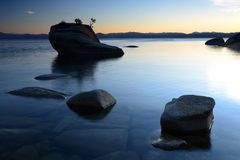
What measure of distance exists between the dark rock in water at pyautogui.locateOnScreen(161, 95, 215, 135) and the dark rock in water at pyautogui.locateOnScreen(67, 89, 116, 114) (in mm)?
3344

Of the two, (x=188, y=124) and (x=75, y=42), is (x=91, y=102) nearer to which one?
(x=188, y=124)

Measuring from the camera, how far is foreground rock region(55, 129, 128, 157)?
355 inches

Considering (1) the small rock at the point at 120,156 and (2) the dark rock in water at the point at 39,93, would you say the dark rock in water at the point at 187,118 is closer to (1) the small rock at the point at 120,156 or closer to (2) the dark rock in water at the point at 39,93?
(1) the small rock at the point at 120,156

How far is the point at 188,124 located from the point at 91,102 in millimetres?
4673

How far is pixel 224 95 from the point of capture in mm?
17125

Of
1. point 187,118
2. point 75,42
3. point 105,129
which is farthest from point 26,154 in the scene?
point 75,42

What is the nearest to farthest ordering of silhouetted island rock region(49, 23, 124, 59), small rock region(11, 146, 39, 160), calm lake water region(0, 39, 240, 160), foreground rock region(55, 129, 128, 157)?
small rock region(11, 146, 39, 160)
calm lake water region(0, 39, 240, 160)
foreground rock region(55, 129, 128, 157)
silhouetted island rock region(49, 23, 124, 59)

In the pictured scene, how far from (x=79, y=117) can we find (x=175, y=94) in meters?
6.72

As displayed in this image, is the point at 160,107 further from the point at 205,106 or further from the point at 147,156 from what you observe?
the point at 147,156

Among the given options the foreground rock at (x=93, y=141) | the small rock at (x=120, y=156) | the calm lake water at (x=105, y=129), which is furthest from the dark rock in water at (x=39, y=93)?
the small rock at (x=120, y=156)

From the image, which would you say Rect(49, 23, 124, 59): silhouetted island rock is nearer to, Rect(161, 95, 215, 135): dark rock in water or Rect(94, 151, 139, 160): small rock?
Rect(161, 95, 215, 135): dark rock in water

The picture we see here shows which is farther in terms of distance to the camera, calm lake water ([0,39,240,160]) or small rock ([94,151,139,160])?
calm lake water ([0,39,240,160])

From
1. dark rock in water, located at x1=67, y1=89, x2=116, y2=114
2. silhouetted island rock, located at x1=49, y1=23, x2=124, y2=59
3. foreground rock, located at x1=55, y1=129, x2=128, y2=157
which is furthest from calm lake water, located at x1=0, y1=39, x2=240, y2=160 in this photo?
silhouetted island rock, located at x1=49, y1=23, x2=124, y2=59

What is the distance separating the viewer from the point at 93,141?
9695mm
